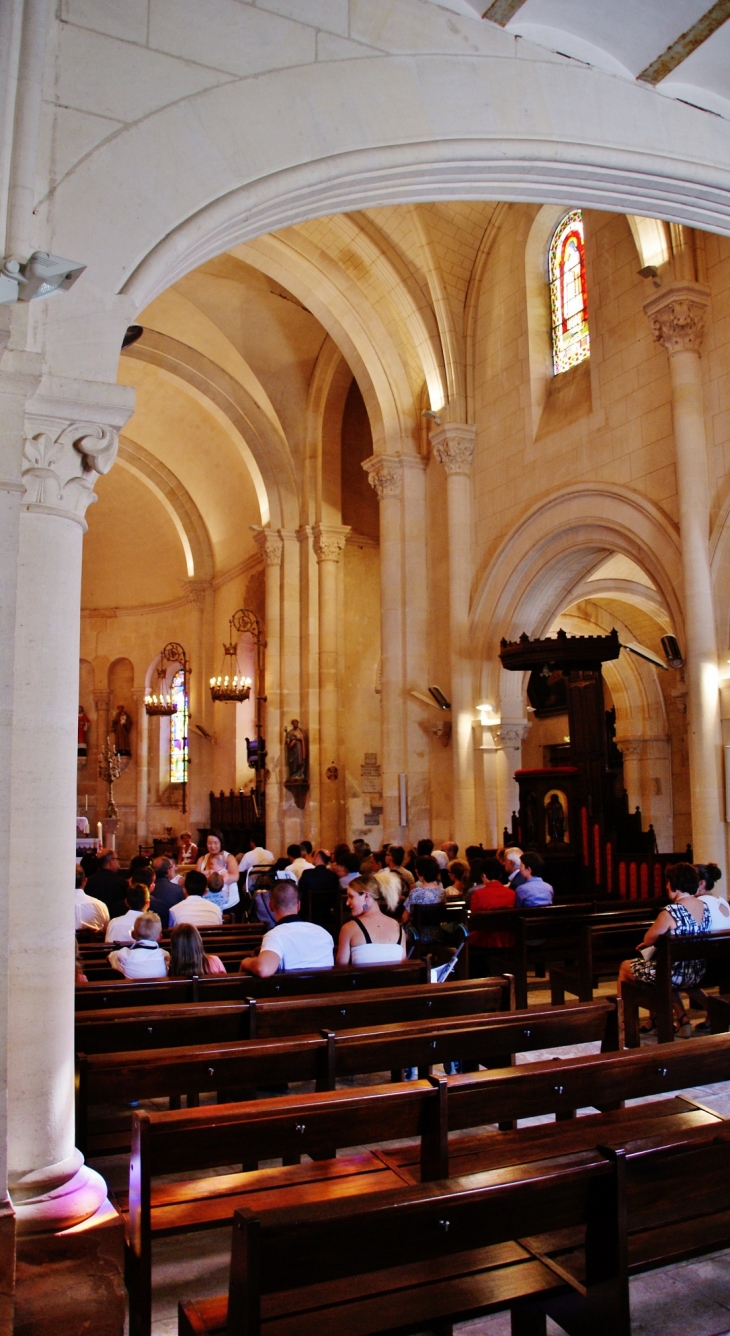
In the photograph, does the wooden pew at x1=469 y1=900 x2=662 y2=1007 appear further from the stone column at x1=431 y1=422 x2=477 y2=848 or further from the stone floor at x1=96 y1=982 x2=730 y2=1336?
the stone column at x1=431 y1=422 x2=477 y2=848

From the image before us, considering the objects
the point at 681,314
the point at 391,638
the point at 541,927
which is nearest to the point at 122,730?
the point at 391,638

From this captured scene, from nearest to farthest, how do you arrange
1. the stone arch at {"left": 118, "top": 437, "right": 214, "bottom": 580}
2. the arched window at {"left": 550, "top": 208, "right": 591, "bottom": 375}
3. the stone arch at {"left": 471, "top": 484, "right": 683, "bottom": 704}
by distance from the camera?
the stone arch at {"left": 471, "top": 484, "right": 683, "bottom": 704}, the arched window at {"left": 550, "top": 208, "right": 591, "bottom": 375}, the stone arch at {"left": 118, "top": 437, "right": 214, "bottom": 580}

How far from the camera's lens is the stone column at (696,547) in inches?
420

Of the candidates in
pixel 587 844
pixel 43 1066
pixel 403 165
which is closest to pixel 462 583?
pixel 587 844

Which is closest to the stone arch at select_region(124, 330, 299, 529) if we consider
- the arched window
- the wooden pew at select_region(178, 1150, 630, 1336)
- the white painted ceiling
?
the arched window

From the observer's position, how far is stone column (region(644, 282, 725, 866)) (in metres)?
10.7

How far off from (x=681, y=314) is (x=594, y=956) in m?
6.90

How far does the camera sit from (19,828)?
384cm

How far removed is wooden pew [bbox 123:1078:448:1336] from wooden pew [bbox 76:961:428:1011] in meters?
2.07

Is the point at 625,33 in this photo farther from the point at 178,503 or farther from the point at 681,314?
the point at 178,503

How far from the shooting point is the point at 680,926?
675 centimetres

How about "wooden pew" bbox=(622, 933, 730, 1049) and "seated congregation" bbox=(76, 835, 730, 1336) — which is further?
"wooden pew" bbox=(622, 933, 730, 1049)

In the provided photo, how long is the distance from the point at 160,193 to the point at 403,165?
60.4 inches

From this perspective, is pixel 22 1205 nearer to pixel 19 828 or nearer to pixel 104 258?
pixel 19 828
